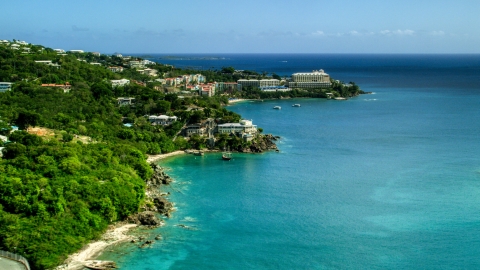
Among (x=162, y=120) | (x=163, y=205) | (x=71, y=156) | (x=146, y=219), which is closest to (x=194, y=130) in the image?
(x=162, y=120)

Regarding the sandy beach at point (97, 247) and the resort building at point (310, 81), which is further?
the resort building at point (310, 81)

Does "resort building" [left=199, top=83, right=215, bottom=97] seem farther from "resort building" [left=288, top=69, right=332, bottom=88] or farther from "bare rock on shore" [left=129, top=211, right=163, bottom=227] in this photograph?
"bare rock on shore" [left=129, top=211, right=163, bottom=227]

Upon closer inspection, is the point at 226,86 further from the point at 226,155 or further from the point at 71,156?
the point at 71,156

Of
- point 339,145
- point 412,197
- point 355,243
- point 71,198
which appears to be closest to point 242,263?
point 355,243

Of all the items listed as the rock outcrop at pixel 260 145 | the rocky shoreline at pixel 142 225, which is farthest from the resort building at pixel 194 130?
the rocky shoreline at pixel 142 225

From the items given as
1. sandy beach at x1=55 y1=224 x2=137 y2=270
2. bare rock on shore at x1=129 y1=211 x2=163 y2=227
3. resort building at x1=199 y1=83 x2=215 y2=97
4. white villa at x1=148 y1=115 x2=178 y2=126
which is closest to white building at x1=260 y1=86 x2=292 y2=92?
resort building at x1=199 y1=83 x2=215 y2=97

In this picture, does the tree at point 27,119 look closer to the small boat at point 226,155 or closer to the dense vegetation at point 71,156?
the dense vegetation at point 71,156

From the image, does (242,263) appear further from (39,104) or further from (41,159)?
(39,104)
